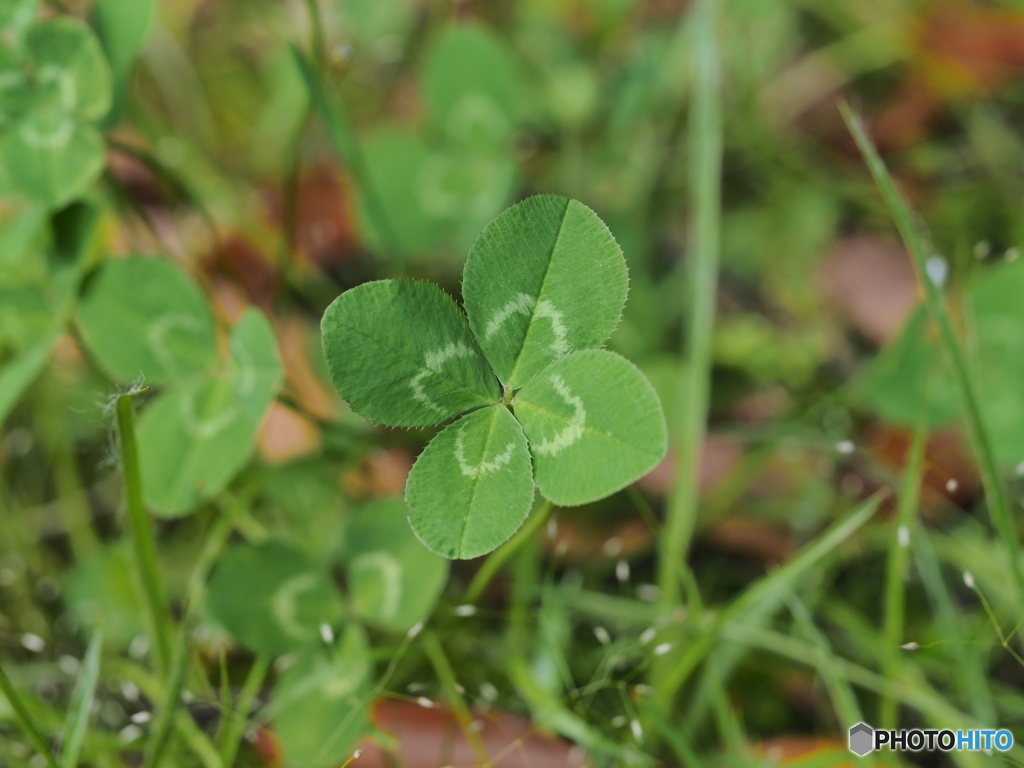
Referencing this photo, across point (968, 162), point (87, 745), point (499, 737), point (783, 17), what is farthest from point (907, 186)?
point (87, 745)

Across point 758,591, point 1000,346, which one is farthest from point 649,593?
point 1000,346

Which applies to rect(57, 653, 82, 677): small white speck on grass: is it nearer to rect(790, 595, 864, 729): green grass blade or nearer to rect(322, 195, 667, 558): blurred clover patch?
rect(322, 195, 667, 558): blurred clover patch

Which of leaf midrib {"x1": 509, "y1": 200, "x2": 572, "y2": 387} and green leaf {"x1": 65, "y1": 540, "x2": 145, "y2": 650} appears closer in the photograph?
leaf midrib {"x1": 509, "y1": 200, "x2": 572, "y2": 387}

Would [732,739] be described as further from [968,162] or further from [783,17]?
[783,17]

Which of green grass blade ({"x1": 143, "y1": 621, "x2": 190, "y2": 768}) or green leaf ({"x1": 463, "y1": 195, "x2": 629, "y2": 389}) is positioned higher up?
green leaf ({"x1": 463, "y1": 195, "x2": 629, "y2": 389})

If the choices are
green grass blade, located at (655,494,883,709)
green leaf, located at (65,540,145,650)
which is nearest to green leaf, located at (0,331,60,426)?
green leaf, located at (65,540,145,650)

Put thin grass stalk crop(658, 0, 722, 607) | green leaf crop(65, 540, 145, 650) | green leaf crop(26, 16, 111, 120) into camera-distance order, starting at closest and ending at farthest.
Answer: green leaf crop(26, 16, 111, 120) < thin grass stalk crop(658, 0, 722, 607) < green leaf crop(65, 540, 145, 650)

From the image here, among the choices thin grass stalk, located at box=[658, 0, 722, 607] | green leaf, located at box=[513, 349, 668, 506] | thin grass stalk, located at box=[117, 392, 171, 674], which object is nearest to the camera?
green leaf, located at box=[513, 349, 668, 506]
